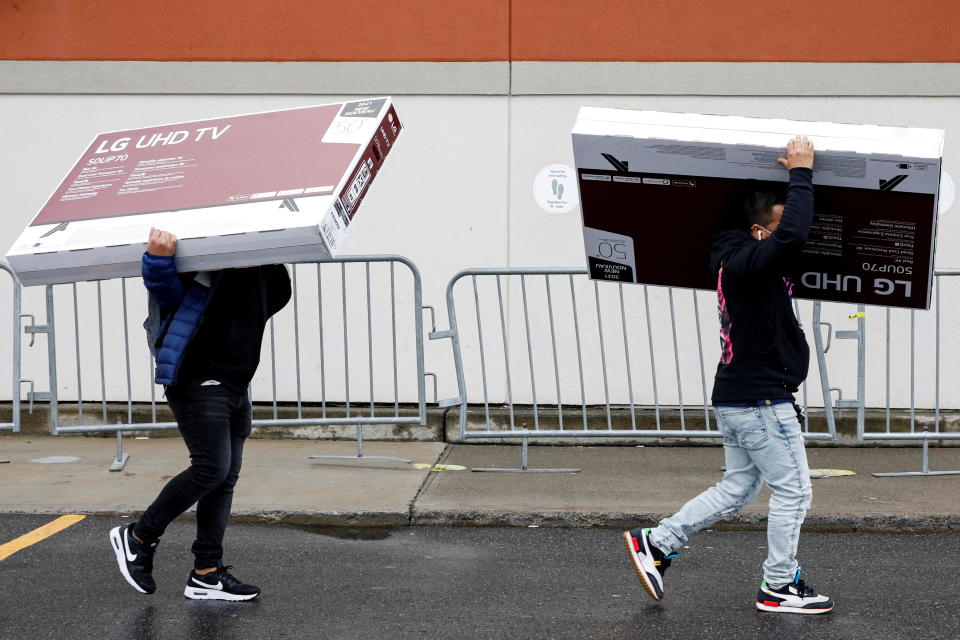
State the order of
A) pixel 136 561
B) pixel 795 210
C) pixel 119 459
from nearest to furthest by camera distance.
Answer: pixel 795 210 < pixel 136 561 < pixel 119 459

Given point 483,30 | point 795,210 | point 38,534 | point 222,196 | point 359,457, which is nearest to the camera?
point 795,210

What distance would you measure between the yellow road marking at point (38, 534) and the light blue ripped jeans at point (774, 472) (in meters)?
2.96

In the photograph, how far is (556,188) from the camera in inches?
313

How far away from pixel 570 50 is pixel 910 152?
4.49m

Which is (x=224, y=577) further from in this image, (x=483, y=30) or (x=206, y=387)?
(x=483, y=30)

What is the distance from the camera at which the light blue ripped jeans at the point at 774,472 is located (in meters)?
4.16

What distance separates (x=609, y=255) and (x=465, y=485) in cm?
242

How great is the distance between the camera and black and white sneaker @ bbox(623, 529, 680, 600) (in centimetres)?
430

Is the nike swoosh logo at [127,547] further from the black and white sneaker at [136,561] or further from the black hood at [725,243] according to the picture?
the black hood at [725,243]

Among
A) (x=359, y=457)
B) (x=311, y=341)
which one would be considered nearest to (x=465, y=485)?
(x=359, y=457)

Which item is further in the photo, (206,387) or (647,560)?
(647,560)

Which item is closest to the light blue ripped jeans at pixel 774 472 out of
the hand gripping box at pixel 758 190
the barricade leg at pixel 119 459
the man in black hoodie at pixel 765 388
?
the man in black hoodie at pixel 765 388

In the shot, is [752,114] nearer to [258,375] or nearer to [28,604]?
[258,375]

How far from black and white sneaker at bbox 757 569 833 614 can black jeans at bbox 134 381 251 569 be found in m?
2.15
